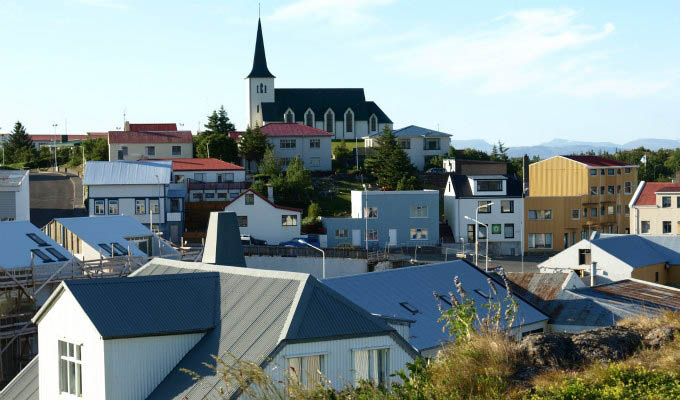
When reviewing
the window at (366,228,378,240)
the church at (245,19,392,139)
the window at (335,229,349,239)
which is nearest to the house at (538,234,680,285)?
the window at (366,228,378,240)

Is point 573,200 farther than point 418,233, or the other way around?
point 573,200

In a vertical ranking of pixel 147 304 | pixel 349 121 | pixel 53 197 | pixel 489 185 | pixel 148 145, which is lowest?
pixel 147 304

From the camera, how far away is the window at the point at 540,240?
62594 millimetres

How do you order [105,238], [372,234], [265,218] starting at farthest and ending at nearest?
1. [372,234]
2. [265,218]
3. [105,238]

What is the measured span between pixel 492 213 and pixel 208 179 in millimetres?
20163

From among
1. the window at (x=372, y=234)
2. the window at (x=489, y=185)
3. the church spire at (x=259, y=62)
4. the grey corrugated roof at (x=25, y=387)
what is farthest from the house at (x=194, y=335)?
the church spire at (x=259, y=62)

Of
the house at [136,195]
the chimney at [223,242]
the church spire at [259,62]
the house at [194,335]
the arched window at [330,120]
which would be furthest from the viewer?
the church spire at [259,62]

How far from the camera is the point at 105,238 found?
38312 millimetres

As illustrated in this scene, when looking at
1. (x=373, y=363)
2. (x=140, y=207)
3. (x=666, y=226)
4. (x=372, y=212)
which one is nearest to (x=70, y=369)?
(x=373, y=363)

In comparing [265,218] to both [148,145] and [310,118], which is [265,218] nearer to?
[148,145]

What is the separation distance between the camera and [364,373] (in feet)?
43.3

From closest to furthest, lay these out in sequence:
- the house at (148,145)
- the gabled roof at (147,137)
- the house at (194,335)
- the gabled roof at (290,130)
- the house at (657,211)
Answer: the house at (194,335) < the house at (657,211) < the house at (148,145) < the gabled roof at (147,137) < the gabled roof at (290,130)

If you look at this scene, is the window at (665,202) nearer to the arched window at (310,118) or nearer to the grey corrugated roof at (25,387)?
the arched window at (310,118)

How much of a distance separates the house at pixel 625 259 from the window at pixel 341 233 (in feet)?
47.1
